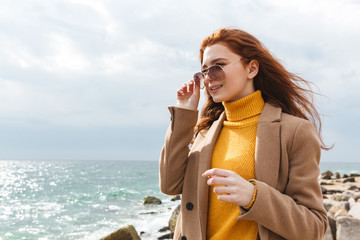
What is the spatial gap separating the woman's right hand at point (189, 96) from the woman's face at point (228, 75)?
0.24 metres

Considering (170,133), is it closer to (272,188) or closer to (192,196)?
(192,196)

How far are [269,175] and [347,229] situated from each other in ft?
15.9

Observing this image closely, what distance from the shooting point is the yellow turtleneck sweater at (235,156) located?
89.0 inches

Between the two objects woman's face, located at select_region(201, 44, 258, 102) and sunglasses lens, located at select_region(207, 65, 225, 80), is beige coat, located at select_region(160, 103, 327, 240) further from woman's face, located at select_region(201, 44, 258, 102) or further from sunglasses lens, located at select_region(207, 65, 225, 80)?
sunglasses lens, located at select_region(207, 65, 225, 80)

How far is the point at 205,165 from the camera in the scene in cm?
244

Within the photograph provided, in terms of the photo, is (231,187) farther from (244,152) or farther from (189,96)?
(189,96)

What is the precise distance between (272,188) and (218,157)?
520 millimetres

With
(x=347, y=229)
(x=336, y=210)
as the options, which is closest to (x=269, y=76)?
(x=347, y=229)

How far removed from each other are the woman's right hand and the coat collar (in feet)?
1.06

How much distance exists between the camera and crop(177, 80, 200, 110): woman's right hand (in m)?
2.75

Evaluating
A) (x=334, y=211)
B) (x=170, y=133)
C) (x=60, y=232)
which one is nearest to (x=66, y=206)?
(x=60, y=232)

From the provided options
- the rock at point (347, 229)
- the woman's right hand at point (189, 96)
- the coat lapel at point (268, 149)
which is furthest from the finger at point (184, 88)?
the rock at point (347, 229)

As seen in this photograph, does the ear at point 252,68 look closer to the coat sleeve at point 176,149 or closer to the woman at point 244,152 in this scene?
the woman at point 244,152

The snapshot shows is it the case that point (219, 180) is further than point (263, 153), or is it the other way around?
point (263, 153)
